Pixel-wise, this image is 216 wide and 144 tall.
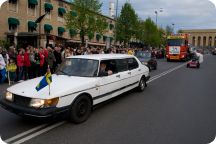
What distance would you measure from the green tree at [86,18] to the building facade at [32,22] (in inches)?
101

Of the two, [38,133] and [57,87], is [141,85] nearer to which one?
[57,87]

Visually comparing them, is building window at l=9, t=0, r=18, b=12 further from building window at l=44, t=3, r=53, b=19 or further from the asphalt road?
the asphalt road

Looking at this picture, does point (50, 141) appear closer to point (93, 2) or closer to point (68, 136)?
point (68, 136)

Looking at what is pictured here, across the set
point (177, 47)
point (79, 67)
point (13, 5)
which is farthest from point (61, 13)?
point (79, 67)

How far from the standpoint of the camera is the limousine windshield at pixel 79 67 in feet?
22.4

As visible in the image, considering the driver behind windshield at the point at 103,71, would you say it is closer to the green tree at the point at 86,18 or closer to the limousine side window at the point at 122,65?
the limousine side window at the point at 122,65

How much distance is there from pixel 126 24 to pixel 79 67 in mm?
41440

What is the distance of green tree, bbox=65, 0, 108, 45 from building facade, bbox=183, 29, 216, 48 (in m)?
108

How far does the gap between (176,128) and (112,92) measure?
7.54 ft

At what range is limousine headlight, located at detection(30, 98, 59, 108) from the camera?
206 inches

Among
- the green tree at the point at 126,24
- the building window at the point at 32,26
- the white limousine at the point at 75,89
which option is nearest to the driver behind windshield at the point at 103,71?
the white limousine at the point at 75,89

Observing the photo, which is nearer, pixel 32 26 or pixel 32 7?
pixel 32 26

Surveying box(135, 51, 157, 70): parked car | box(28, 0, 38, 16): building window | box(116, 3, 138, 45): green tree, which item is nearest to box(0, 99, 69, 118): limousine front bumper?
box(135, 51, 157, 70): parked car

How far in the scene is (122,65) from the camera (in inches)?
326
